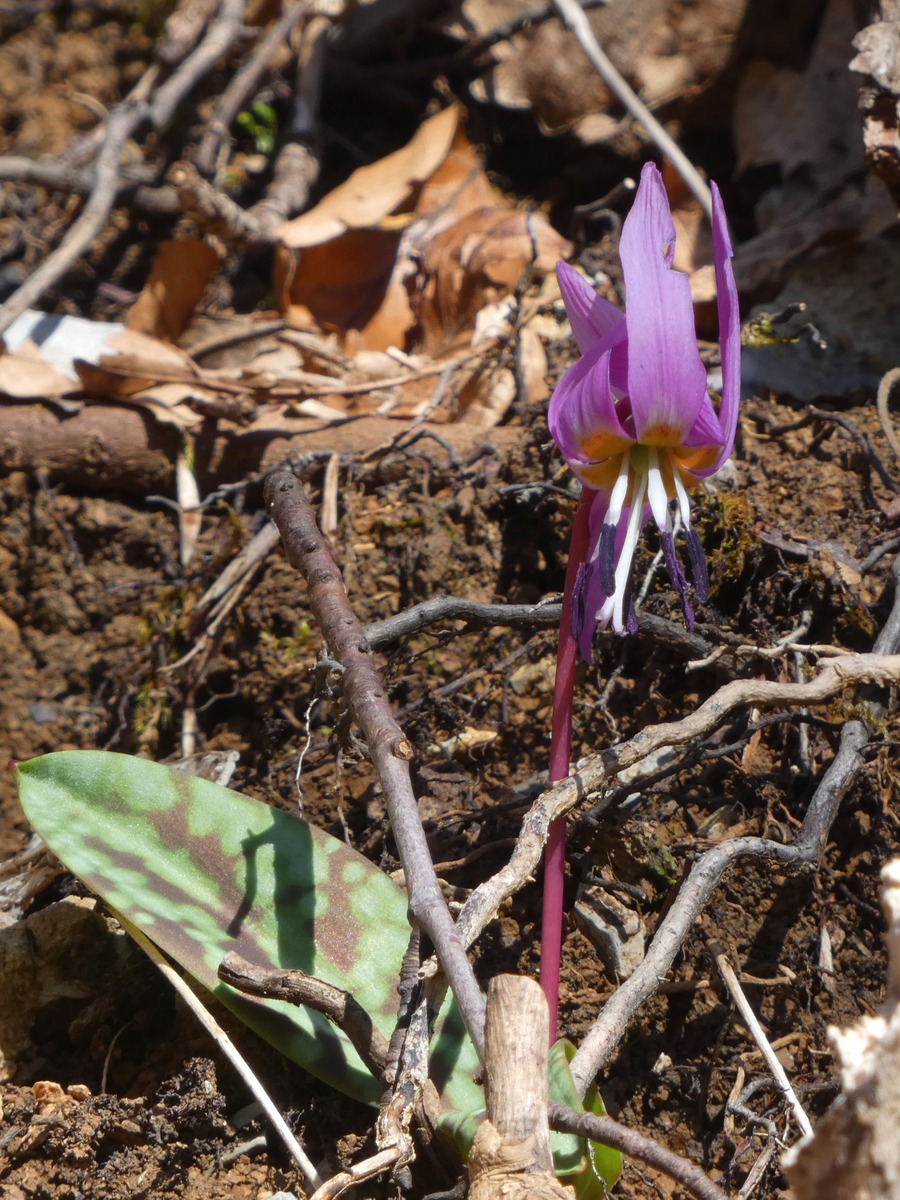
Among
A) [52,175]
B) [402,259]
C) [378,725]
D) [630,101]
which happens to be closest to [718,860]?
[378,725]

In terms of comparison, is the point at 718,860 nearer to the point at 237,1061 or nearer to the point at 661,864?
the point at 661,864

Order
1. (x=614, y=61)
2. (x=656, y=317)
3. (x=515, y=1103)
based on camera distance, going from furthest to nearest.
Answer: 1. (x=614, y=61)
2. (x=656, y=317)
3. (x=515, y=1103)

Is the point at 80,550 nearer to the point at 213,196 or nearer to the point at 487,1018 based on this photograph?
the point at 213,196

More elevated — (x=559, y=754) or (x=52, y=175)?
(x=52, y=175)

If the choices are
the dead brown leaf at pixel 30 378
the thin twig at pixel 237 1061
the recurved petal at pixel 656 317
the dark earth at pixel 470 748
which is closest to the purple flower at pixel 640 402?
the recurved petal at pixel 656 317

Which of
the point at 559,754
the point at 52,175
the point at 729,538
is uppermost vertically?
the point at 52,175

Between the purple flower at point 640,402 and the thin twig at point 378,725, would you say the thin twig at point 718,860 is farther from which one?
the purple flower at point 640,402

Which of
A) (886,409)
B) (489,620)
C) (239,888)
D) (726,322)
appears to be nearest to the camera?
(726,322)

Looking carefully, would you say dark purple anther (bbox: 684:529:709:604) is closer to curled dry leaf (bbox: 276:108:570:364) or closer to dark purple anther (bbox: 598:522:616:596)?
dark purple anther (bbox: 598:522:616:596)
